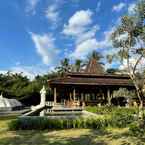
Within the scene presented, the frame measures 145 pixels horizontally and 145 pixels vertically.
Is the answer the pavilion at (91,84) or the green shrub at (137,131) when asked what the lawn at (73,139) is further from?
the pavilion at (91,84)

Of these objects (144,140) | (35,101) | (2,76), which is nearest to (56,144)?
(144,140)

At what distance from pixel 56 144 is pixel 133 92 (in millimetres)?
26435

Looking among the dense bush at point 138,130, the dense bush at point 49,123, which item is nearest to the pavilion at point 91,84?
the dense bush at point 49,123

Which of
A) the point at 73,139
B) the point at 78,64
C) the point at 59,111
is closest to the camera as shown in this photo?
the point at 73,139

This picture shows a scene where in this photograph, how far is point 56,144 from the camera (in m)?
9.99

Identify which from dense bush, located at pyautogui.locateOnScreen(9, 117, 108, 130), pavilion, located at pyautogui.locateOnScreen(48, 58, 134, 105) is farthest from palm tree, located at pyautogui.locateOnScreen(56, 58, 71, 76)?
dense bush, located at pyautogui.locateOnScreen(9, 117, 108, 130)

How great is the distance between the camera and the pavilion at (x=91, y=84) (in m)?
31.8

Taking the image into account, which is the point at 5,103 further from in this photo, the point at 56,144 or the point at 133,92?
the point at 56,144

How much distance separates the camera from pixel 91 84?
1251 inches

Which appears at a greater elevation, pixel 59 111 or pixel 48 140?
pixel 59 111

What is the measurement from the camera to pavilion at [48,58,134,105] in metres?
31.8

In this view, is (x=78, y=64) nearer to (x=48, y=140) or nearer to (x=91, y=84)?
(x=91, y=84)

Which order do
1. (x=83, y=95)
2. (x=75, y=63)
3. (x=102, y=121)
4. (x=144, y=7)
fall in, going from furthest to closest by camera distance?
1. (x=75, y=63)
2. (x=83, y=95)
3. (x=102, y=121)
4. (x=144, y=7)

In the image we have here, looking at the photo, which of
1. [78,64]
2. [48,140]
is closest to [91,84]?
[48,140]
